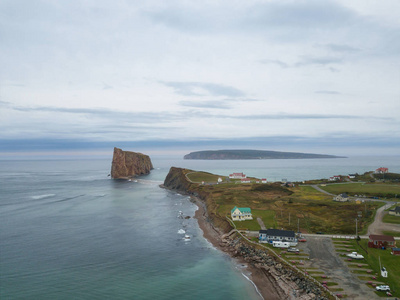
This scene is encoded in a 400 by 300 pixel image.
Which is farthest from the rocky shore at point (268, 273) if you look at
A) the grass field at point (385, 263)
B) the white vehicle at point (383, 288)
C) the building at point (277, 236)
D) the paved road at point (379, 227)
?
the paved road at point (379, 227)

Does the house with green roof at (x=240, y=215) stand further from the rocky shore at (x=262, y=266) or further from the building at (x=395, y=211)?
the building at (x=395, y=211)

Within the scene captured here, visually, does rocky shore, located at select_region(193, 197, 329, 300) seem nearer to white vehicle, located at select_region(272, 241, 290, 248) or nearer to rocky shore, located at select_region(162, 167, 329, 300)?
rocky shore, located at select_region(162, 167, 329, 300)

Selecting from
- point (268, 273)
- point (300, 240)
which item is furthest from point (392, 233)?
point (268, 273)

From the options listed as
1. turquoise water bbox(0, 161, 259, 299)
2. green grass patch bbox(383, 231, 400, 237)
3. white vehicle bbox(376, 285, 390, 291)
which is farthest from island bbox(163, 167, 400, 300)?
turquoise water bbox(0, 161, 259, 299)

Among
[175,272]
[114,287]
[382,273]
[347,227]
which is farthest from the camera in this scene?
[347,227]

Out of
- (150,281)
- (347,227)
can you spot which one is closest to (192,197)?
(347,227)

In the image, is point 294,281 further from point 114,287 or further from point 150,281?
point 114,287
